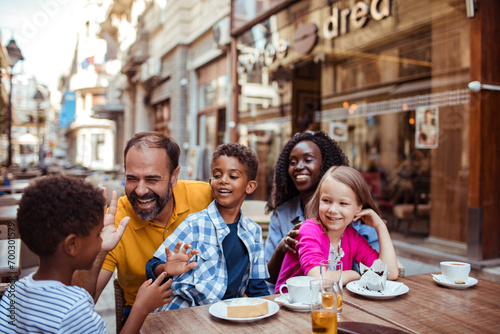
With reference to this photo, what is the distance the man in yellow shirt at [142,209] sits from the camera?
6.91ft

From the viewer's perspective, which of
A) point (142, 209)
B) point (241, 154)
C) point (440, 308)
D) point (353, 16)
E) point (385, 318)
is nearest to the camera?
point (385, 318)

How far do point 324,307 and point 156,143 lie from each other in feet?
4.24

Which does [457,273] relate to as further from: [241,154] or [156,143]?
[156,143]

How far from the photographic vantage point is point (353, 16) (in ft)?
21.0

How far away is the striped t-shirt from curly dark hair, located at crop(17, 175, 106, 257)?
0.38ft

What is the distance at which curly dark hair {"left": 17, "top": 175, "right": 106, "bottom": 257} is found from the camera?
1.26 metres

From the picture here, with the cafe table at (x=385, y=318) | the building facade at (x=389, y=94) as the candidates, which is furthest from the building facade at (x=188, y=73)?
the cafe table at (x=385, y=318)

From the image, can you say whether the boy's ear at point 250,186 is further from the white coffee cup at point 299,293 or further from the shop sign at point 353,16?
the shop sign at point 353,16

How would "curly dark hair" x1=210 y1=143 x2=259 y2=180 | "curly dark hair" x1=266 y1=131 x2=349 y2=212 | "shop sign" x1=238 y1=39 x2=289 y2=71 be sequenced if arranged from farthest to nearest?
1. "shop sign" x1=238 y1=39 x2=289 y2=71
2. "curly dark hair" x1=266 y1=131 x2=349 y2=212
3. "curly dark hair" x1=210 y1=143 x2=259 y2=180

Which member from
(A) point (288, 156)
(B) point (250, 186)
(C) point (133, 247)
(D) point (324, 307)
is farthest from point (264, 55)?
(D) point (324, 307)

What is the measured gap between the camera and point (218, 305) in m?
1.65

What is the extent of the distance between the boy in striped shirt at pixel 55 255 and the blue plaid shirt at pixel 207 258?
638 mm

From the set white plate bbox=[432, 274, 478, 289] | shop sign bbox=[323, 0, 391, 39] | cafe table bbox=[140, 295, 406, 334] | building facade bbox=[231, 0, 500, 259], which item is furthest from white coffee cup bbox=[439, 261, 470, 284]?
shop sign bbox=[323, 0, 391, 39]

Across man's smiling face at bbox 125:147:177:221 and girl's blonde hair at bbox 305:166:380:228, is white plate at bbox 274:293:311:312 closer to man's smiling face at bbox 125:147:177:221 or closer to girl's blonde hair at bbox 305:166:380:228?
girl's blonde hair at bbox 305:166:380:228
